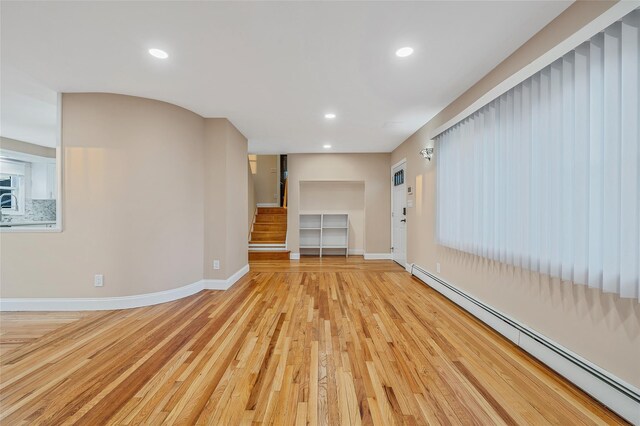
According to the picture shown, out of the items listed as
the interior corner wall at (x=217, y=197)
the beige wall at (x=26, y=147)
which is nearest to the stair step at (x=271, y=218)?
the interior corner wall at (x=217, y=197)

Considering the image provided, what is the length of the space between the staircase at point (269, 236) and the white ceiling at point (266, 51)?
11.6 feet

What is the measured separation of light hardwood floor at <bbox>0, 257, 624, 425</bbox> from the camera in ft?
4.83

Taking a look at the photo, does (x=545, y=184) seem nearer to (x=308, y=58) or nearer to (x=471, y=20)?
(x=471, y=20)

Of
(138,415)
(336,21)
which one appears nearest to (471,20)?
(336,21)

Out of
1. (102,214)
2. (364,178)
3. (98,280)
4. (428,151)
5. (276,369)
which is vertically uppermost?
(428,151)

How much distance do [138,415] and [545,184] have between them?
10.2ft

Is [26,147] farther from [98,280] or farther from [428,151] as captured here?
[428,151]

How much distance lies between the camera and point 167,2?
5.72 ft

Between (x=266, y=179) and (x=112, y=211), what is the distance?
241 inches

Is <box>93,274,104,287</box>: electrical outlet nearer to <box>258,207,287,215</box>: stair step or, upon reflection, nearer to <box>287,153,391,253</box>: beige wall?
<box>287,153,391,253</box>: beige wall

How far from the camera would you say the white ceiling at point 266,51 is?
1823mm

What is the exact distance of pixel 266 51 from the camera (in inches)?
89.0

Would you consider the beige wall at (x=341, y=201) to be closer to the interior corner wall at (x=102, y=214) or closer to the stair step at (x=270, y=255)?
the stair step at (x=270, y=255)

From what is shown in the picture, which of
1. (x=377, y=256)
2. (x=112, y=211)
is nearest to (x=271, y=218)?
(x=377, y=256)
